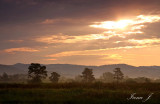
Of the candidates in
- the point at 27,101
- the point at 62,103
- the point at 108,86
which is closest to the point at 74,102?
the point at 62,103

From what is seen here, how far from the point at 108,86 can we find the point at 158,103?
10324mm

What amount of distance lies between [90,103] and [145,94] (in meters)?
6.94

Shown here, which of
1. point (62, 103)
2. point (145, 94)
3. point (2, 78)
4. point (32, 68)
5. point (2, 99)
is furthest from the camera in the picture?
point (2, 78)

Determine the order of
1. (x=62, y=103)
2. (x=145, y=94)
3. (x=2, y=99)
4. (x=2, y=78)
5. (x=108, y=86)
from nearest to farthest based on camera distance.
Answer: (x=62, y=103) < (x=2, y=99) < (x=145, y=94) < (x=108, y=86) < (x=2, y=78)

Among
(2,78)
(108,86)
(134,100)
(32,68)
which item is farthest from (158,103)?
(2,78)

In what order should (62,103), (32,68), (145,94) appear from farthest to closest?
1. (32,68)
2. (145,94)
3. (62,103)

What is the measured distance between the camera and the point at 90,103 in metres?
17.8

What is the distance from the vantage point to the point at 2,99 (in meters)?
18.7

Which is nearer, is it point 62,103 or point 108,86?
point 62,103

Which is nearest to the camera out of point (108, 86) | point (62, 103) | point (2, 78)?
point (62, 103)

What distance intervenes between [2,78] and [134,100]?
134 m

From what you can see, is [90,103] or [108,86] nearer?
[90,103]

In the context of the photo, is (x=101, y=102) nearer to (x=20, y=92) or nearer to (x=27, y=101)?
(x=27, y=101)

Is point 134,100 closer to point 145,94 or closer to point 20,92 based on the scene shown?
point 145,94
